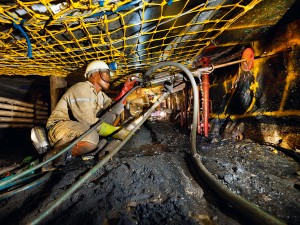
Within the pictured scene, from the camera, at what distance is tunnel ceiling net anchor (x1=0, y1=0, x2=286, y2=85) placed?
8.02ft

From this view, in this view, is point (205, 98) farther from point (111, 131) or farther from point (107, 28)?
point (107, 28)

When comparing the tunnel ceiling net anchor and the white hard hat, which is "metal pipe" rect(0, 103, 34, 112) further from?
the white hard hat

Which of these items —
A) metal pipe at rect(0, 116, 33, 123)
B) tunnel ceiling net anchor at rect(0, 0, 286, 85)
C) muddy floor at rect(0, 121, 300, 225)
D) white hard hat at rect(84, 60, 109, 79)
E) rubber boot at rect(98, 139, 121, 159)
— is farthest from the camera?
metal pipe at rect(0, 116, 33, 123)

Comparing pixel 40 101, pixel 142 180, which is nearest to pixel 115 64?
pixel 142 180

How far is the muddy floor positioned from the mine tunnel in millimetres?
14

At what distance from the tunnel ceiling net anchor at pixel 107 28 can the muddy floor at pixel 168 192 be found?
7.39 ft

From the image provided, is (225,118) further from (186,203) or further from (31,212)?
(31,212)

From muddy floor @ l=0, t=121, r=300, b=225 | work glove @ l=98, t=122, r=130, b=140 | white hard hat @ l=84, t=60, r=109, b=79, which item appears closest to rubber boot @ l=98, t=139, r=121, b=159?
work glove @ l=98, t=122, r=130, b=140

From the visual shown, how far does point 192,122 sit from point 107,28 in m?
2.15

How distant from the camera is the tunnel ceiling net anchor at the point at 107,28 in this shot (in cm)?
245

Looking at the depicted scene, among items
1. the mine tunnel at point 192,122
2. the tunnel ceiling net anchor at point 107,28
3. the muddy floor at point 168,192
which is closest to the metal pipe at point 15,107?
the mine tunnel at point 192,122

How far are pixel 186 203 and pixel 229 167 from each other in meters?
1.00

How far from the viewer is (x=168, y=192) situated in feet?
6.84

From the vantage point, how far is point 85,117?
3.99 meters
